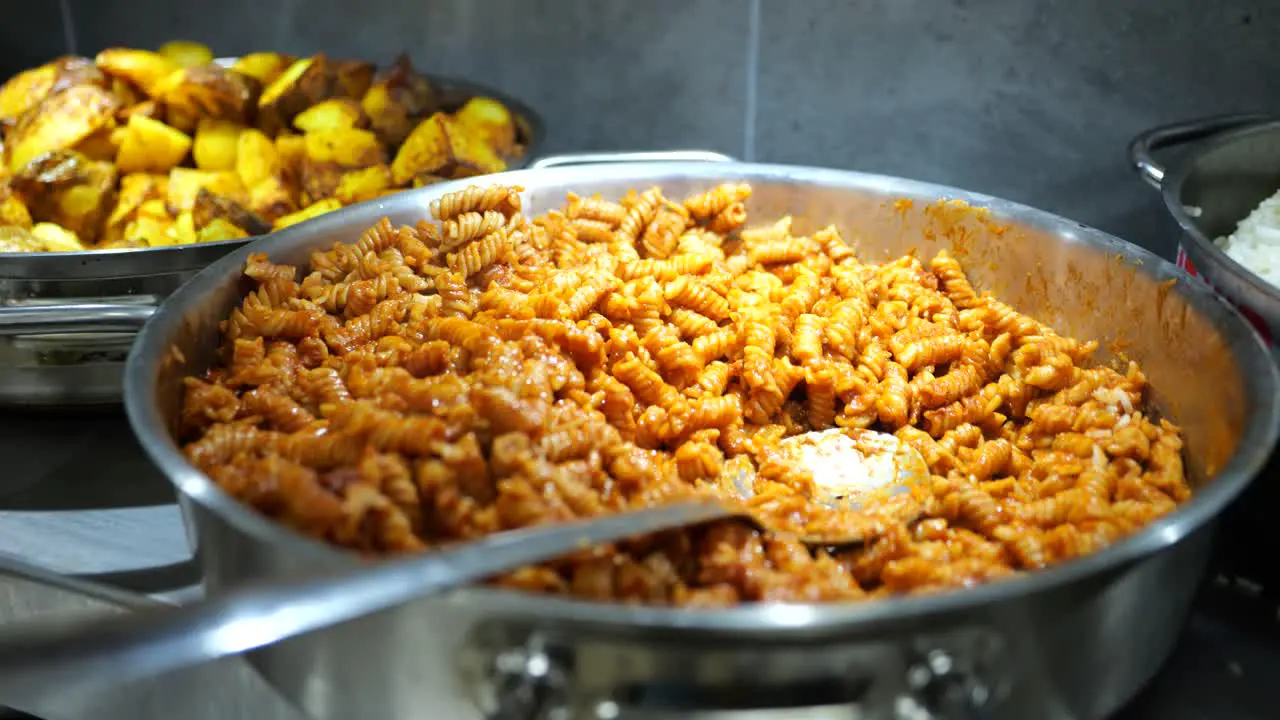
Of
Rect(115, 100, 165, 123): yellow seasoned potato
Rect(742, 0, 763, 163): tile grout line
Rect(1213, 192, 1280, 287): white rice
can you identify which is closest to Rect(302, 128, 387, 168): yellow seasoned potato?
Rect(115, 100, 165, 123): yellow seasoned potato

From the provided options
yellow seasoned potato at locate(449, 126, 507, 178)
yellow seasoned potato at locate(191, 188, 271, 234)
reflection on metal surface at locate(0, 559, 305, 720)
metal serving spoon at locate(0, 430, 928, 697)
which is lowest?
reflection on metal surface at locate(0, 559, 305, 720)

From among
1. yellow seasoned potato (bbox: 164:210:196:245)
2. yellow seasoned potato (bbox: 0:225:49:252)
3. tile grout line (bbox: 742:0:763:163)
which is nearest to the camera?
yellow seasoned potato (bbox: 0:225:49:252)

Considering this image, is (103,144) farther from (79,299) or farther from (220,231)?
(79,299)

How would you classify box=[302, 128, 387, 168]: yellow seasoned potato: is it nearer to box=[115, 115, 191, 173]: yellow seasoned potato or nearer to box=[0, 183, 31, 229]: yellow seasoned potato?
box=[115, 115, 191, 173]: yellow seasoned potato

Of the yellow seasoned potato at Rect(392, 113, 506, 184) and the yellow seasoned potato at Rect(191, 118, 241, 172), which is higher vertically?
the yellow seasoned potato at Rect(392, 113, 506, 184)

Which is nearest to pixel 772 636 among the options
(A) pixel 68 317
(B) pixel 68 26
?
(A) pixel 68 317
